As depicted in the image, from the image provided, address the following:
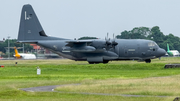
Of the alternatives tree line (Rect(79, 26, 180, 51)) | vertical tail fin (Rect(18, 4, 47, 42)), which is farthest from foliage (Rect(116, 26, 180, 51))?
vertical tail fin (Rect(18, 4, 47, 42))

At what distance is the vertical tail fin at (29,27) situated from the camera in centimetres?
6188

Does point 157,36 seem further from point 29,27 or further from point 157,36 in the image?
point 29,27

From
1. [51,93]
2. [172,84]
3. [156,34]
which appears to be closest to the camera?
[51,93]

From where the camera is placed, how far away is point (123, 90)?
2512cm

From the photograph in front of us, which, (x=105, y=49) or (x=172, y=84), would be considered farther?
(x=105, y=49)

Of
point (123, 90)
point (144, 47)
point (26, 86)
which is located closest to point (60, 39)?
point (144, 47)

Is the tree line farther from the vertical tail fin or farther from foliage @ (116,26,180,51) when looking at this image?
the vertical tail fin

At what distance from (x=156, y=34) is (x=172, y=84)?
459ft

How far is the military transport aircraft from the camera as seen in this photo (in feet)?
193

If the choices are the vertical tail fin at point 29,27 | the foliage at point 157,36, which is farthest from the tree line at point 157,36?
the vertical tail fin at point 29,27

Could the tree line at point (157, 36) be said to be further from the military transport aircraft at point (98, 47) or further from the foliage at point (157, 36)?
the military transport aircraft at point (98, 47)

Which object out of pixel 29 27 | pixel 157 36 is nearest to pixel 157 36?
pixel 157 36

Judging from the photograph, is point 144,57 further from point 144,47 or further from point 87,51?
point 87,51

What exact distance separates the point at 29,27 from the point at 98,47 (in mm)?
12135
